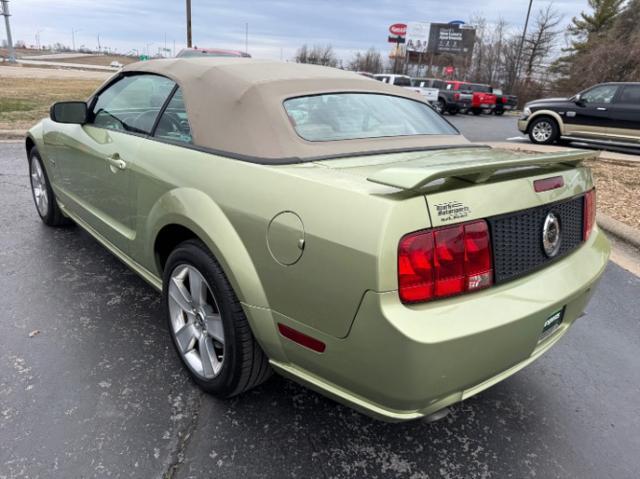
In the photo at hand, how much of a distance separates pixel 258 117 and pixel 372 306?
1.20 metres

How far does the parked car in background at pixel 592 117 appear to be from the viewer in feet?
38.2

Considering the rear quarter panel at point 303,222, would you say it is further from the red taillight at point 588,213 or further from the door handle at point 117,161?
the red taillight at point 588,213

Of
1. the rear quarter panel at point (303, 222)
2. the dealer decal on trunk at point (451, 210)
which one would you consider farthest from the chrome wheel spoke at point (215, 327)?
the dealer decal on trunk at point (451, 210)

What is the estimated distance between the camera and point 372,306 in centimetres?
157

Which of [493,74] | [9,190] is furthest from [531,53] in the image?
[9,190]

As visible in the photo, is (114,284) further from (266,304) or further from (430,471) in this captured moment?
(430,471)

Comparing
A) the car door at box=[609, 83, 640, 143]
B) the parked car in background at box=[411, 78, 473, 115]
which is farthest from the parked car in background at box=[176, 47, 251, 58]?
the parked car in background at box=[411, 78, 473, 115]

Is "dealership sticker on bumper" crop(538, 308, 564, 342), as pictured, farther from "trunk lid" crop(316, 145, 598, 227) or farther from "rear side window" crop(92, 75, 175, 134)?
"rear side window" crop(92, 75, 175, 134)

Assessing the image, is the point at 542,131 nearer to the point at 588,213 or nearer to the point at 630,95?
the point at 630,95

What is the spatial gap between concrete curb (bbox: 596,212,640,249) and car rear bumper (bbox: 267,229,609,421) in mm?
3678

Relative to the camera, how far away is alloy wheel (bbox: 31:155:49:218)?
174 inches

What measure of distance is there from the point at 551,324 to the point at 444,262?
0.72 m

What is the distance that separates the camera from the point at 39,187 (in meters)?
4.62

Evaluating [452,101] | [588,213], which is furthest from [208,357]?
[452,101]
